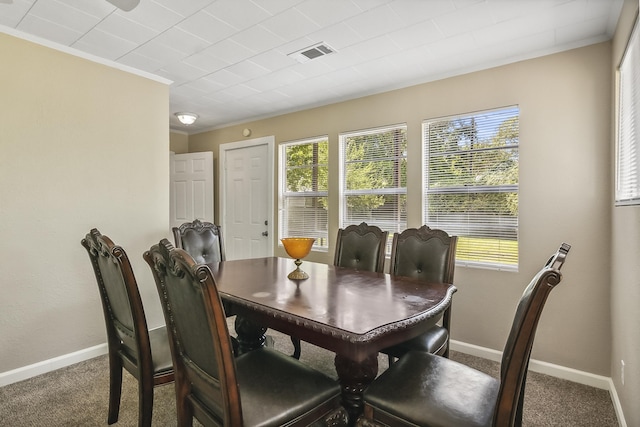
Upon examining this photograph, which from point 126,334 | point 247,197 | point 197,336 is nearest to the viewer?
point 197,336

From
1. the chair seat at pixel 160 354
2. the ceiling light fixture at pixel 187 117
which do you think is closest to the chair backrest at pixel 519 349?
the chair seat at pixel 160 354

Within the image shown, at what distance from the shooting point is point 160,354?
170 cm

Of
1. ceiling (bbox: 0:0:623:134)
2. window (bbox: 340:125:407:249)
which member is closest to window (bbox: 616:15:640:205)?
ceiling (bbox: 0:0:623:134)

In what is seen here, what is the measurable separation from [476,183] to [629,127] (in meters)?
1.12

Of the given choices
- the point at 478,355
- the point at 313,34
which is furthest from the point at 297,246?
the point at 478,355

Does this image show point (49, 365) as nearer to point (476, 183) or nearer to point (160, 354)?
point (160, 354)

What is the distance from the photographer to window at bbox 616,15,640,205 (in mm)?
1724

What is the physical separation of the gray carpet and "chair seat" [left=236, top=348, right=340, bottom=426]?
0.88 m

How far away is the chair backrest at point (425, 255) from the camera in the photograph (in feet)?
7.45

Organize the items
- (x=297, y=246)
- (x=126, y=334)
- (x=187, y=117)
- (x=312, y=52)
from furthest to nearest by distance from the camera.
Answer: (x=187, y=117), (x=312, y=52), (x=297, y=246), (x=126, y=334)

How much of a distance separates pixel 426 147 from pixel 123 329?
2.78m

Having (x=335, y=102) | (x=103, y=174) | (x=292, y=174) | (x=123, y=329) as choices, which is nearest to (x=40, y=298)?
(x=103, y=174)

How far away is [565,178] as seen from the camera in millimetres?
2496

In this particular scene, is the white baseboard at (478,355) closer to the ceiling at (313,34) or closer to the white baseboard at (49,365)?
the white baseboard at (49,365)
